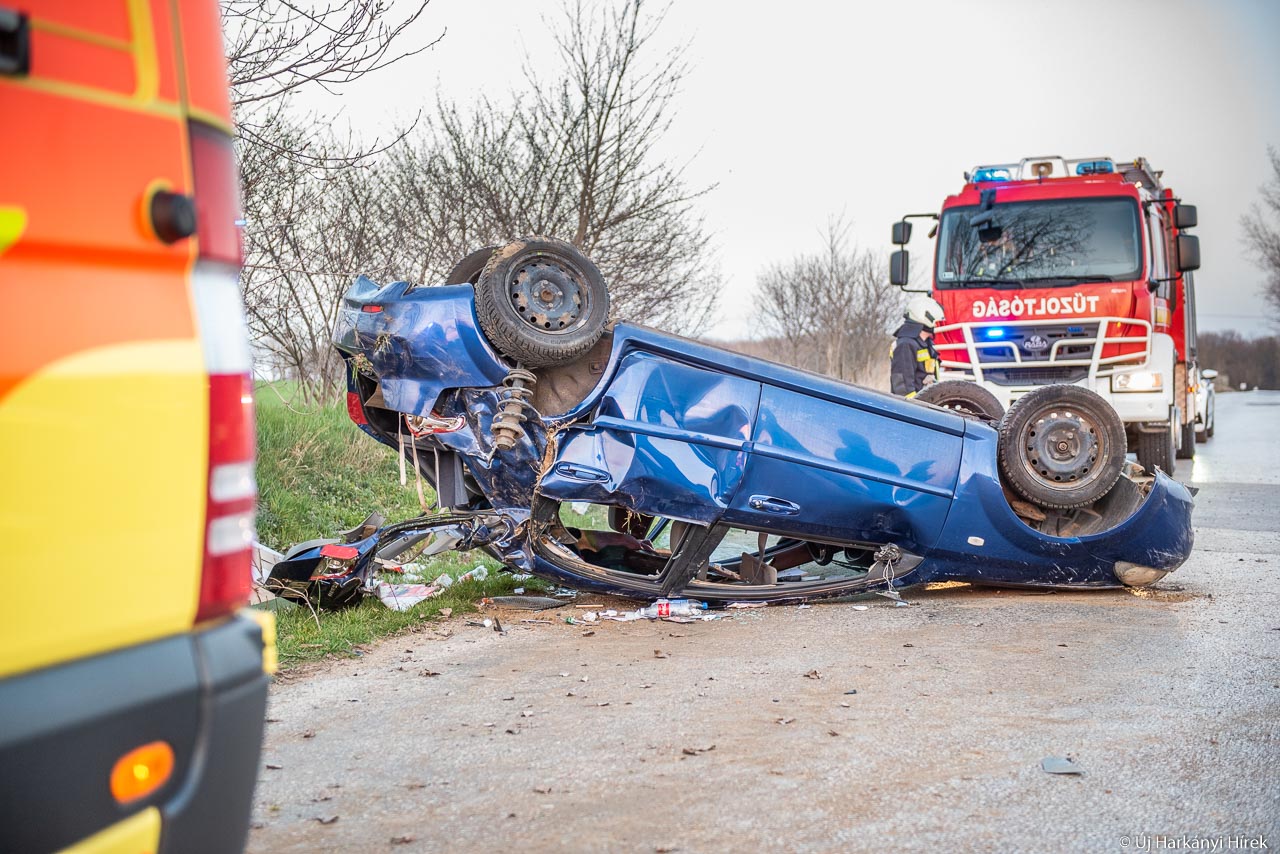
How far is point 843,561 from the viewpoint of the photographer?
6105mm

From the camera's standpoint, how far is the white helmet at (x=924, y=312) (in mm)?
10242

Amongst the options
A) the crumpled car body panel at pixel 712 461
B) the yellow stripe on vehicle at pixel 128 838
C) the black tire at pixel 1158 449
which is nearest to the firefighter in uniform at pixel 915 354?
the black tire at pixel 1158 449

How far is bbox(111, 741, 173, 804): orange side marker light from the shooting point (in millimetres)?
1436

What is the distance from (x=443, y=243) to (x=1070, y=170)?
7194mm

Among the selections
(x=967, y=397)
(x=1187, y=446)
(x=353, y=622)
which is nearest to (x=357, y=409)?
(x=353, y=622)

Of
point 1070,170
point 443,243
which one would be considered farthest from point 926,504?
point 443,243

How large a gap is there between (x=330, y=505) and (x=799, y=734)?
611 centimetres

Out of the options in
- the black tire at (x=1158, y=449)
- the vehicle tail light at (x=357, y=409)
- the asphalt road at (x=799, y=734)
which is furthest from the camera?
the black tire at (x=1158, y=449)

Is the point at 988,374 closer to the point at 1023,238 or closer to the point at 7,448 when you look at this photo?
the point at 1023,238

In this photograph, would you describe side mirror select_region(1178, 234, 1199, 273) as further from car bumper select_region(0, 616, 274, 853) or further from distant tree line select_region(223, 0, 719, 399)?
car bumper select_region(0, 616, 274, 853)

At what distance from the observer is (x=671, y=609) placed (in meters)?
5.35

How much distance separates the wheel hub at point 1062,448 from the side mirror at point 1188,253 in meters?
6.77

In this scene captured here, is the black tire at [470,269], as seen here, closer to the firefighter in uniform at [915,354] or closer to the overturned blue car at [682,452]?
the overturned blue car at [682,452]

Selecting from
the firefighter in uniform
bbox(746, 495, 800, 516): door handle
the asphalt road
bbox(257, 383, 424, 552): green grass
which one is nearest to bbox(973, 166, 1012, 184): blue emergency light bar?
the firefighter in uniform
